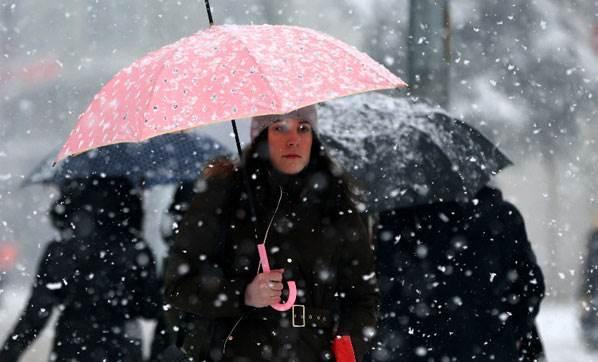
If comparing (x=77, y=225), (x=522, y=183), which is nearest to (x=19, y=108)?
(x=522, y=183)

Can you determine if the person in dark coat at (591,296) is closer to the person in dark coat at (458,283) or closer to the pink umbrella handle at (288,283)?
the person in dark coat at (458,283)

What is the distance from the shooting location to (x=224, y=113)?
139 inches

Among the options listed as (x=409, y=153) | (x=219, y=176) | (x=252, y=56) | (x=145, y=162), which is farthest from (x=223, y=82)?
(x=145, y=162)

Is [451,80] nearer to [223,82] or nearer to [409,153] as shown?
[409,153]

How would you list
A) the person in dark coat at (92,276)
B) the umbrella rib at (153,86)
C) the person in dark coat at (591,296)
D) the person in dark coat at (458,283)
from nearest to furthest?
the umbrella rib at (153,86)
the person in dark coat at (458,283)
the person in dark coat at (92,276)
the person in dark coat at (591,296)

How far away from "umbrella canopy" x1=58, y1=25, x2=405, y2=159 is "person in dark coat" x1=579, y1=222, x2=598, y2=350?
4972 millimetres

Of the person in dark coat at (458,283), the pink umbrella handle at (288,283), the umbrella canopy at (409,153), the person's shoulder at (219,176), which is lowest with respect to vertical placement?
the person in dark coat at (458,283)

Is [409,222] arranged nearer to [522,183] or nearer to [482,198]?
[482,198]

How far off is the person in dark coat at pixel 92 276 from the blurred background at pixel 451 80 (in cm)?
491

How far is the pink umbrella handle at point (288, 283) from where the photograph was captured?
3726mm

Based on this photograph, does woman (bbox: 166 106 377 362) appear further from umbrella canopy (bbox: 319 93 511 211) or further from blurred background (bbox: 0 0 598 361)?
blurred background (bbox: 0 0 598 361)

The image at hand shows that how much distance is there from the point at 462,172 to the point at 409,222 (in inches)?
11.5

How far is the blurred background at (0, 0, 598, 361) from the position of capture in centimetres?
1188

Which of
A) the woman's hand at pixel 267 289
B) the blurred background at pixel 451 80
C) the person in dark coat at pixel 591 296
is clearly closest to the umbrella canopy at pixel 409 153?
the woman's hand at pixel 267 289
